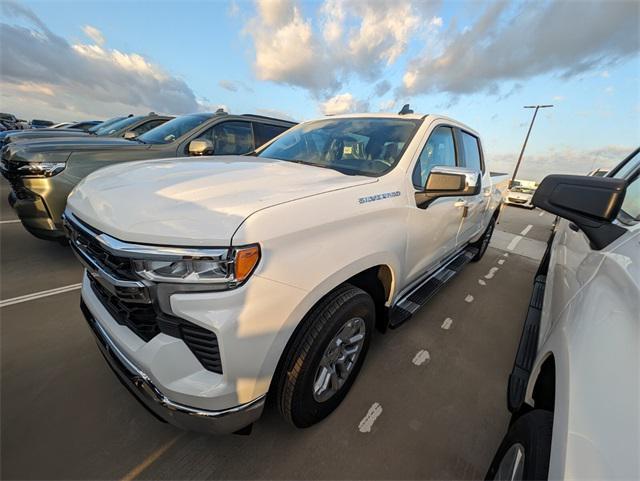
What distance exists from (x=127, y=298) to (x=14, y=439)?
1316 millimetres

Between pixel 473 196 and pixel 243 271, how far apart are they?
2.79 metres

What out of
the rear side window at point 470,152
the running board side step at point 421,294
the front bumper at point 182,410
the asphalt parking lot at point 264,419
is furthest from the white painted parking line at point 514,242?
the front bumper at point 182,410

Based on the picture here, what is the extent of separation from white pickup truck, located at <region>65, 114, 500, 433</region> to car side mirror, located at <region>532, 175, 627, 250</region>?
453 millimetres

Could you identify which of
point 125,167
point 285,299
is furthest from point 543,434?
point 125,167

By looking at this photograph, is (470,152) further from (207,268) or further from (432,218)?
(207,268)

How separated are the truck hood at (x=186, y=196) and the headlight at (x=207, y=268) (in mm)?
64

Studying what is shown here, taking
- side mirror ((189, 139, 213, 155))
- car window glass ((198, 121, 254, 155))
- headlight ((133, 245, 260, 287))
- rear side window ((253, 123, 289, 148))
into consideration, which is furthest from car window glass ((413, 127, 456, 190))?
rear side window ((253, 123, 289, 148))

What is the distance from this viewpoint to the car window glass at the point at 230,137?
14.6 ft

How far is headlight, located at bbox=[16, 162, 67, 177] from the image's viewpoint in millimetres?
3047

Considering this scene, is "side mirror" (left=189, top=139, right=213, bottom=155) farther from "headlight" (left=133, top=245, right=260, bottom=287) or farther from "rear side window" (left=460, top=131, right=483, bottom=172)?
"rear side window" (left=460, top=131, right=483, bottom=172)

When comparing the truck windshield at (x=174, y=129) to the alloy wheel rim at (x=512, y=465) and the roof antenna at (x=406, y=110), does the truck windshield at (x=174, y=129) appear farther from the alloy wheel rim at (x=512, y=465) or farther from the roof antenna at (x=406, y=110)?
the alloy wheel rim at (x=512, y=465)

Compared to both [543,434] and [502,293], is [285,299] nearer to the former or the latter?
[543,434]

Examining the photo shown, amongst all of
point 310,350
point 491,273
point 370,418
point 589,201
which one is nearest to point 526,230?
point 491,273

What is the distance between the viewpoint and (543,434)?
0.97m
